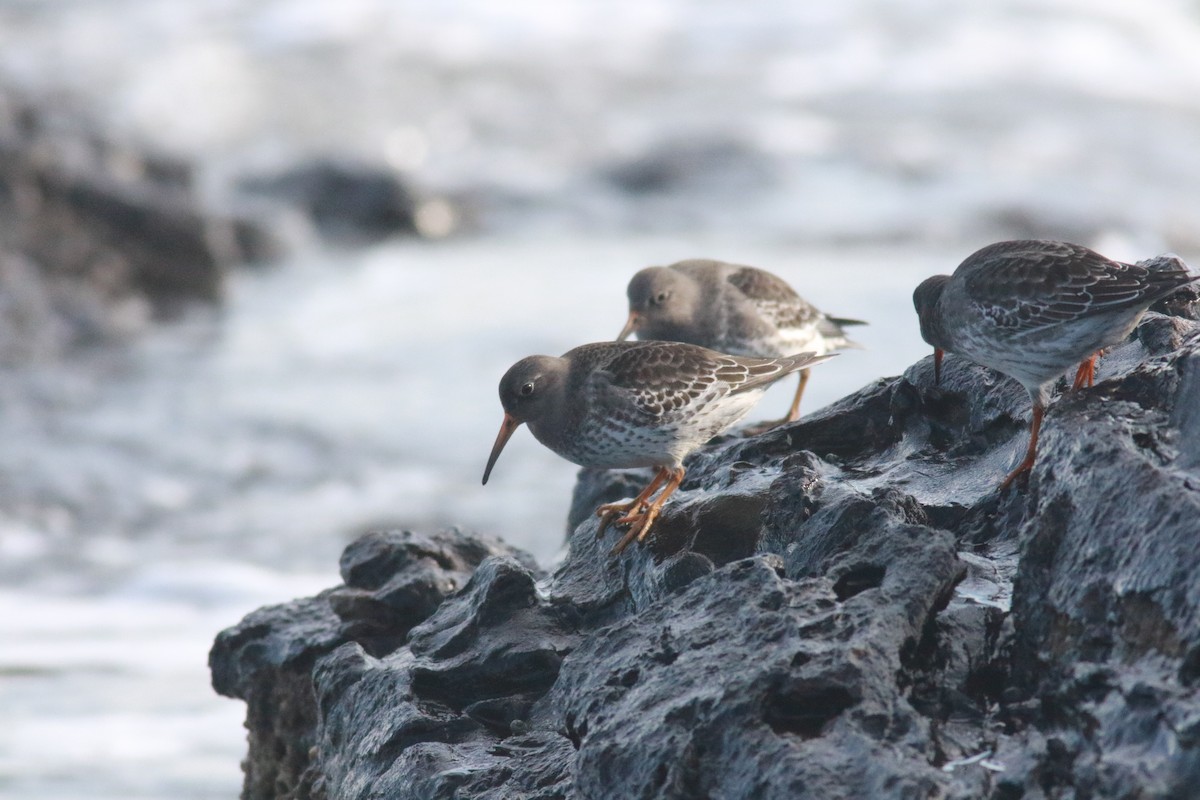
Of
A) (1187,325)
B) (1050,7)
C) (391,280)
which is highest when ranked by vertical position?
(1050,7)

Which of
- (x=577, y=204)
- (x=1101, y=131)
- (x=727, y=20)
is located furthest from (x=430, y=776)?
(x=727, y=20)

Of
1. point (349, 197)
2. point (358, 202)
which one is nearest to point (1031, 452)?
point (358, 202)

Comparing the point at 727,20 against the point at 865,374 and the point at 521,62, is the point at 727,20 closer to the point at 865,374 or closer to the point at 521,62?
the point at 521,62

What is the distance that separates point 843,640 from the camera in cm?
398

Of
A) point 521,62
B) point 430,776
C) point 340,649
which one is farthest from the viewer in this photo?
point 521,62

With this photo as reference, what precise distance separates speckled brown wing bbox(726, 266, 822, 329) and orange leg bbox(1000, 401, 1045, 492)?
3022mm

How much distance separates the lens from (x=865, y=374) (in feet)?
46.8

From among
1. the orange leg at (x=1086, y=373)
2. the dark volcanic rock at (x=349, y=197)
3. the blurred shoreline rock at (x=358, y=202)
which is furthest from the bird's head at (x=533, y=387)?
the dark volcanic rock at (x=349, y=197)

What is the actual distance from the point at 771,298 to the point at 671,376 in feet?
7.71

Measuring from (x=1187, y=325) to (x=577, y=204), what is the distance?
1766cm

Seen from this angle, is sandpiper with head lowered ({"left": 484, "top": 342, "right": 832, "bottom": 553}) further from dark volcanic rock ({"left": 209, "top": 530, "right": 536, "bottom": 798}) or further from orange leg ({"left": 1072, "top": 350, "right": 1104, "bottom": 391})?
orange leg ({"left": 1072, "top": 350, "right": 1104, "bottom": 391})

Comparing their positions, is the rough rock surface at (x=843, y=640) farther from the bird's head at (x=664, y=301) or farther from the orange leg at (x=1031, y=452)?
the bird's head at (x=664, y=301)

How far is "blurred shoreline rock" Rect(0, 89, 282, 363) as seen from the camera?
1619 cm

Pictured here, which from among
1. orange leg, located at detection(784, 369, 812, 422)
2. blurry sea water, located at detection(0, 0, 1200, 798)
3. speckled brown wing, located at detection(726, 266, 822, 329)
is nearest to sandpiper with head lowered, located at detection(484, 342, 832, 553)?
orange leg, located at detection(784, 369, 812, 422)
